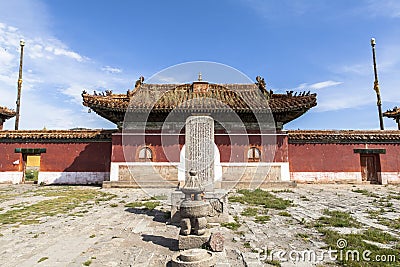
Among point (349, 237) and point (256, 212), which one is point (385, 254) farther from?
point (256, 212)

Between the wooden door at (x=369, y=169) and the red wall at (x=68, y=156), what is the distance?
14892 millimetres

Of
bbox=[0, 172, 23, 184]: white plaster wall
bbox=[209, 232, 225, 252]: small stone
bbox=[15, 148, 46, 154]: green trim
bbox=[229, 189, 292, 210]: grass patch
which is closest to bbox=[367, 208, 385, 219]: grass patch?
bbox=[229, 189, 292, 210]: grass patch

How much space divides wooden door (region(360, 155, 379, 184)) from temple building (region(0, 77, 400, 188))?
0.17 ft

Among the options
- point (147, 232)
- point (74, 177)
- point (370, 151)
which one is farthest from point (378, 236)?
point (74, 177)

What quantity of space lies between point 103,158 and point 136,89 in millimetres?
4526

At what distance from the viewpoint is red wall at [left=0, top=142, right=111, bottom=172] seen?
1502cm

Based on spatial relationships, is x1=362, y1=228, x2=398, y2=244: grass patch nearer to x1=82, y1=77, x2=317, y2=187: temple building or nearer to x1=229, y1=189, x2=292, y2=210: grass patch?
x1=229, y1=189, x2=292, y2=210: grass patch

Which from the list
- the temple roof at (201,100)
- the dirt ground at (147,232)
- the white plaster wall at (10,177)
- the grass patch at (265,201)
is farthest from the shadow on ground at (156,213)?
the white plaster wall at (10,177)

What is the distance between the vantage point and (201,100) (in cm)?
1380

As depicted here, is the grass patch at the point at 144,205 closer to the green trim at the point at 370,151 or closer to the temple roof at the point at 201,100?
the temple roof at the point at 201,100

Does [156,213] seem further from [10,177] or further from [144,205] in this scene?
[10,177]

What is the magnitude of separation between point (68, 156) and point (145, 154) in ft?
17.3

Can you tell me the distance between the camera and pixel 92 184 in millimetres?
14844

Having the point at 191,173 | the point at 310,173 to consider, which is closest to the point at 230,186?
the point at 310,173
